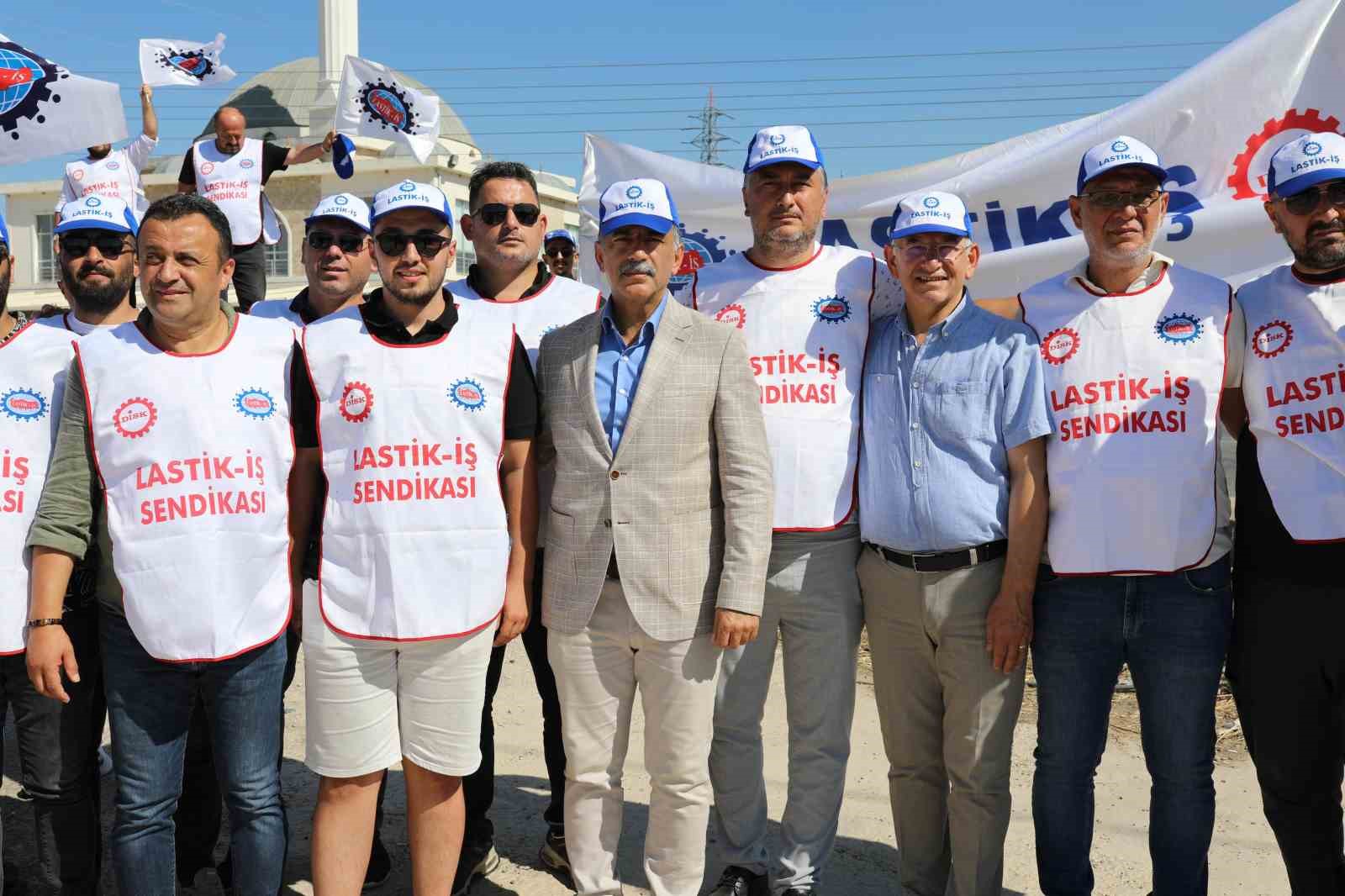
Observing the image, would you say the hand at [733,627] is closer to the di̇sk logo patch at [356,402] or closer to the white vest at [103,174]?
the di̇sk logo patch at [356,402]

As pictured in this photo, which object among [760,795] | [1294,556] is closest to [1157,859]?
[1294,556]

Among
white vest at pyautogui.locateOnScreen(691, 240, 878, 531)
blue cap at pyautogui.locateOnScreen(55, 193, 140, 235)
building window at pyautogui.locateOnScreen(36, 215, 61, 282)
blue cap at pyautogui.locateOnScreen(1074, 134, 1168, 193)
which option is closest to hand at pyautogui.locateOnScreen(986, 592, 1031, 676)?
white vest at pyautogui.locateOnScreen(691, 240, 878, 531)

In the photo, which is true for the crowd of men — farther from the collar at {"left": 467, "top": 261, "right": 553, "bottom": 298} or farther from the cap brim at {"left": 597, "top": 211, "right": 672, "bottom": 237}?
the collar at {"left": 467, "top": 261, "right": 553, "bottom": 298}

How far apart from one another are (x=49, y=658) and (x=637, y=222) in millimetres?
2227

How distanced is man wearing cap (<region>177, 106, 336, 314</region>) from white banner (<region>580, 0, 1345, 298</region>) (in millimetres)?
Result: 4391

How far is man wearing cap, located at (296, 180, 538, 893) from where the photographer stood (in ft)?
11.3

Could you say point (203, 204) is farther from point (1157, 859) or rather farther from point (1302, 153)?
point (1157, 859)

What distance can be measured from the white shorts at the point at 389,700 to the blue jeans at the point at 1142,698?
185 cm

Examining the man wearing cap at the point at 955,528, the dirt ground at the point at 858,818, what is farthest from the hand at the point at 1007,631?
the dirt ground at the point at 858,818

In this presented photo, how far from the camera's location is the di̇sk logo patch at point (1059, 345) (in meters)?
3.67

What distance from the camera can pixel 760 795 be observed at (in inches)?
161

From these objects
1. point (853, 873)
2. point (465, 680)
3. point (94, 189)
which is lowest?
point (853, 873)

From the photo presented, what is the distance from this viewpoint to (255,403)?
11.2ft

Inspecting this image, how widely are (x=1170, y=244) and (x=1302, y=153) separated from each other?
92.7 inches
